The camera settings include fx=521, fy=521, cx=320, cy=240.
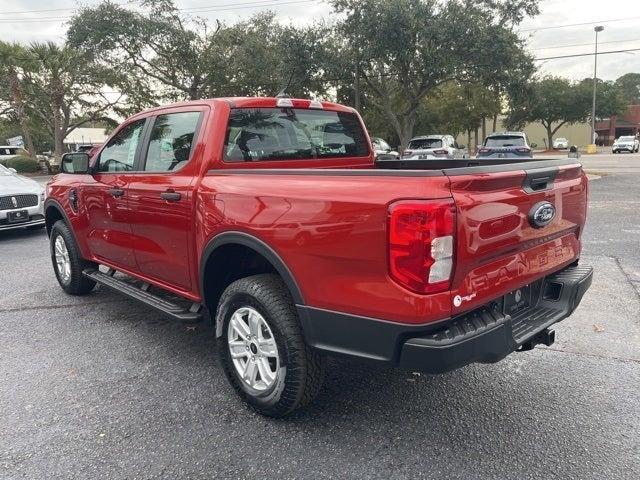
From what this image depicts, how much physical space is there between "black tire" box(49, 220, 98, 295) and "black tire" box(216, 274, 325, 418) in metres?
2.75

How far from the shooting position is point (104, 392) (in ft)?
10.9

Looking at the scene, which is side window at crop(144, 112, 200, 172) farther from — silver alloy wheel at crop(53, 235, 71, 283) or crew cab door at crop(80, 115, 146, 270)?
silver alloy wheel at crop(53, 235, 71, 283)

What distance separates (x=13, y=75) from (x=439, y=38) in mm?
22974

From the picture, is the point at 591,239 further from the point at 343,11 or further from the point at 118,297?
the point at 343,11

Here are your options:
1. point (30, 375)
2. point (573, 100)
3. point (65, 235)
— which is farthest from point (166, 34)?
point (573, 100)

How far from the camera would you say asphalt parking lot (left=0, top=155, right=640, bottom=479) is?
8.38 feet

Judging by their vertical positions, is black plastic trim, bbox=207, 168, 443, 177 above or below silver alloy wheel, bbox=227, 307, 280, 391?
above

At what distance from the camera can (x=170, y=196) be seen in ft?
11.3

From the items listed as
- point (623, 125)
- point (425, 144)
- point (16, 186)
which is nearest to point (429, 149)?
point (425, 144)

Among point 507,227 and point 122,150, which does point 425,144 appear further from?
point 507,227

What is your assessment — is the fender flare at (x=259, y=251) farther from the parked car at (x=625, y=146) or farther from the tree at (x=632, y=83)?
the tree at (x=632, y=83)

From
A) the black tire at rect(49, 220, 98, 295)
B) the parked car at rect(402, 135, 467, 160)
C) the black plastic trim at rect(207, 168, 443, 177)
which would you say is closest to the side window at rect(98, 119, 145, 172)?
the black tire at rect(49, 220, 98, 295)

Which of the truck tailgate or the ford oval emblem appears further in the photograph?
the ford oval emblem

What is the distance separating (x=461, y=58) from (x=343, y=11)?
17.2ft
